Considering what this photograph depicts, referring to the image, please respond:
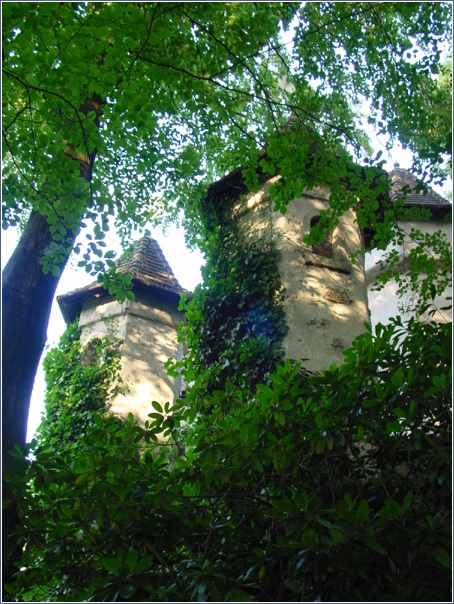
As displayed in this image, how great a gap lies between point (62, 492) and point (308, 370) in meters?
3.19

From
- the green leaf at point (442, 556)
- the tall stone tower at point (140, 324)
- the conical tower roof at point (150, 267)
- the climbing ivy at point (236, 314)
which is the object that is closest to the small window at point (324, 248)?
the climbing ivy at point (236, 314)

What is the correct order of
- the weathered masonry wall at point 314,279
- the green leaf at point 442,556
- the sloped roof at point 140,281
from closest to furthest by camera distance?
the green leaf at point 442,556 < the weathered masonry wall at point 314,279 < the sloped roof at point 140,281

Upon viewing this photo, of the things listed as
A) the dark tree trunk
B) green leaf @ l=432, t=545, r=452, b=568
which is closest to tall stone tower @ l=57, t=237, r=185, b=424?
the dark tree trunk

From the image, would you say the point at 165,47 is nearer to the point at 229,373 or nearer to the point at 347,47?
the point at 347,47

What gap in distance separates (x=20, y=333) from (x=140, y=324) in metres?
6.51

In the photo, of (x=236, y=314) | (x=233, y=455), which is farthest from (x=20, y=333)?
(x=236, y=314)

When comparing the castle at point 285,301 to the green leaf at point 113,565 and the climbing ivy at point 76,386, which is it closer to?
the climbing ivy at point 76,386

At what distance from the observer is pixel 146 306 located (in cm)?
1070

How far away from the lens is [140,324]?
10.4m

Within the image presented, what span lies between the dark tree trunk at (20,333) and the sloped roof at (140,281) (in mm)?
5871

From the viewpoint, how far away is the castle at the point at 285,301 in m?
6.69

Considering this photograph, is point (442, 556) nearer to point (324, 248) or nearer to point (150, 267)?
point (324, 248)

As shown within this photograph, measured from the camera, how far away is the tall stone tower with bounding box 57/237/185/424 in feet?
32.2

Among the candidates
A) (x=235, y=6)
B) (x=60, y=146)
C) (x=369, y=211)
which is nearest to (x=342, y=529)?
(x=60, y=146)
